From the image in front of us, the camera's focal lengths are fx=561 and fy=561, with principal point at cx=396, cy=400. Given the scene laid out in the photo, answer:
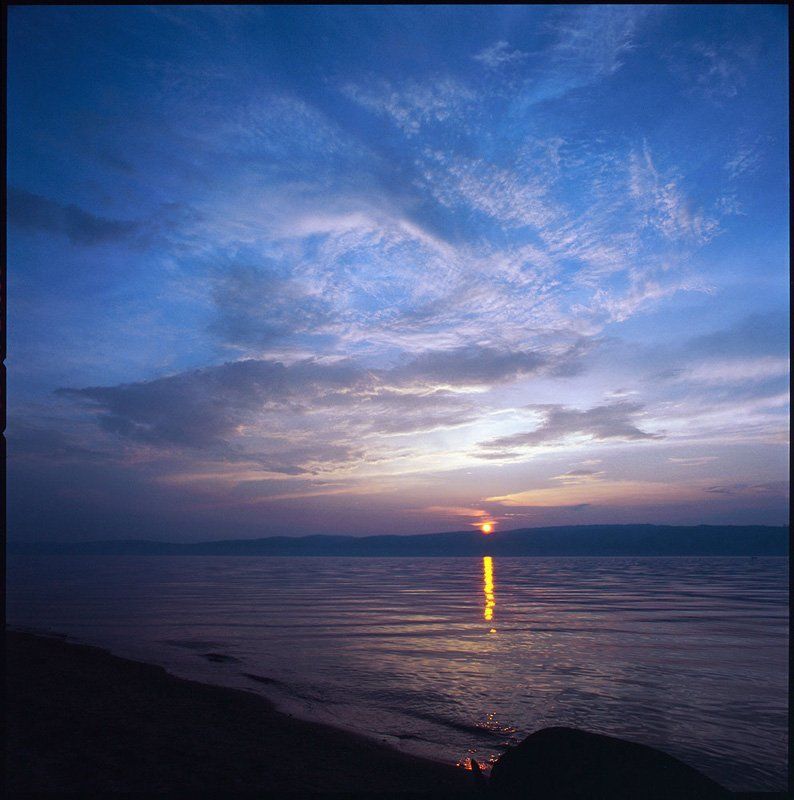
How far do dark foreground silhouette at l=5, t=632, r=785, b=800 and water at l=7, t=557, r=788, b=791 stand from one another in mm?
1476

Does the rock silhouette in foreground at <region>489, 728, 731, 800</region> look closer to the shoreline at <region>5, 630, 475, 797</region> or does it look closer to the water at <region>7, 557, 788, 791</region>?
the shoreline at <region>5, 630, 475, 797</region>

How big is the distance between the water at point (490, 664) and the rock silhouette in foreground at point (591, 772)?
3970mm

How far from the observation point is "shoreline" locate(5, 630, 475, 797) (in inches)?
293

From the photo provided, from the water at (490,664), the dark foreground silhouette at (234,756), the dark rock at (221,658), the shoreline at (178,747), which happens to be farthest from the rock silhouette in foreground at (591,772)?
the dark rock at (221,658)

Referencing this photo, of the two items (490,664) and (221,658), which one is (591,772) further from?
(221,658)

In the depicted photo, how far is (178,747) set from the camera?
28.8 ft

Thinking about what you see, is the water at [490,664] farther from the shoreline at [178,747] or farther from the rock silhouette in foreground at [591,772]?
the rock silhouette in foreground at [591,772]

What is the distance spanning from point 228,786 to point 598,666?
13.0m

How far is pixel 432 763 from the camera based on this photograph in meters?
9.38

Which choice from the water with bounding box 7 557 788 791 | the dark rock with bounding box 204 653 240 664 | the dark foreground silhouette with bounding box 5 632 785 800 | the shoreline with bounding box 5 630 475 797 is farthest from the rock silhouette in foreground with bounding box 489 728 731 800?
the dark rock with bounding box 204 653 240 664

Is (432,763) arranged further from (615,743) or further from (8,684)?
(8,684)

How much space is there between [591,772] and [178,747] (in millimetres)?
6376

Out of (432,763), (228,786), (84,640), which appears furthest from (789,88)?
(84,640)

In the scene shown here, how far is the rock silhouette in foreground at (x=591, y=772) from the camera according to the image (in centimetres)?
537
